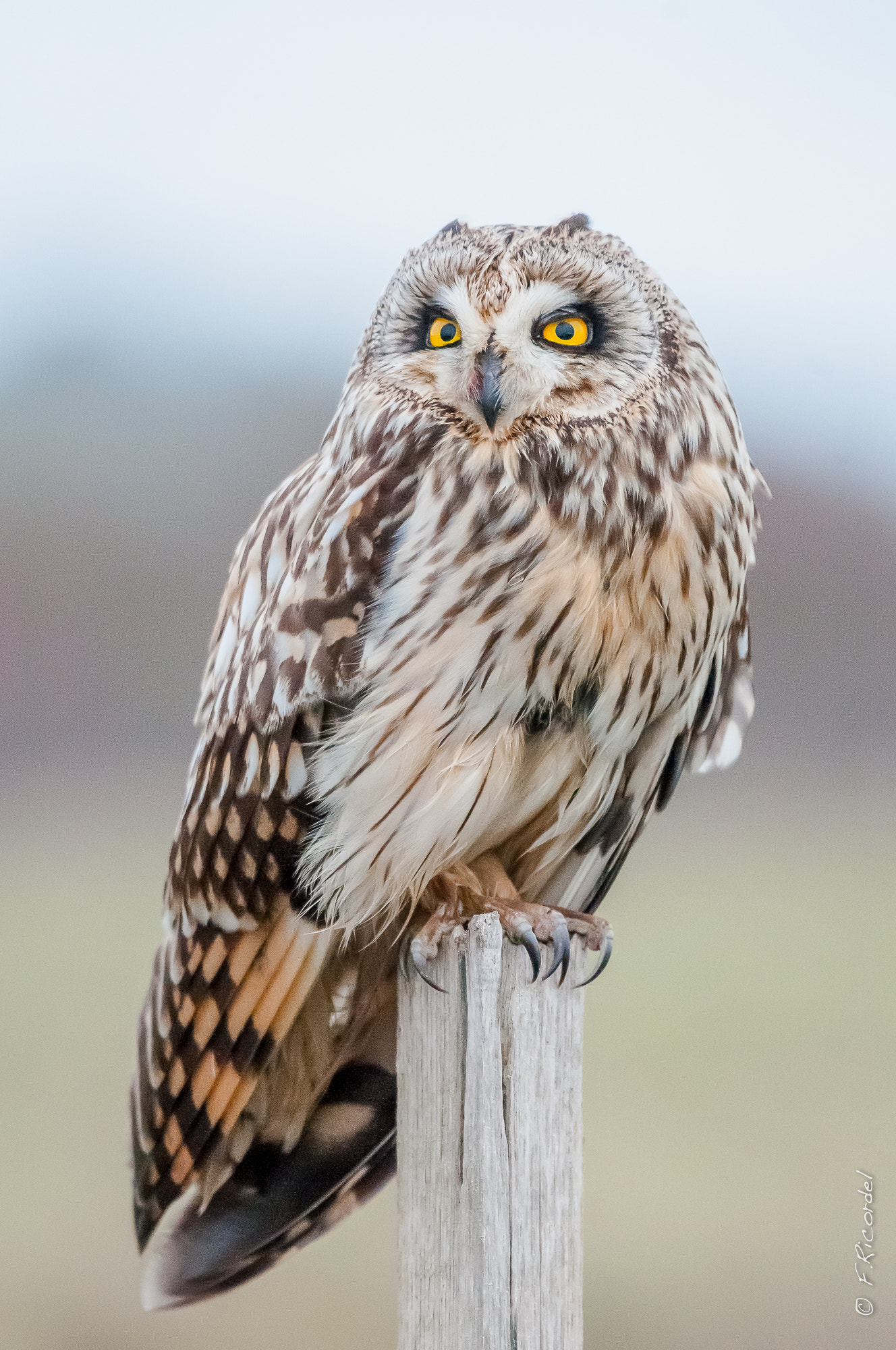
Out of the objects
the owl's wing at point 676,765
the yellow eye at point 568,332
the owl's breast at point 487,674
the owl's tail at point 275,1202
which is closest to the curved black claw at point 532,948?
the owl's breast at point 487,674

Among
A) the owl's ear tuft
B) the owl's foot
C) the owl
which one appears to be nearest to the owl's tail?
the owl

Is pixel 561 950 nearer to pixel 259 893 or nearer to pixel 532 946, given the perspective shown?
pixel 532 946

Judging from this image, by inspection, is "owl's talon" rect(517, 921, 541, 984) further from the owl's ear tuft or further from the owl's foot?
the owl's ear tuft

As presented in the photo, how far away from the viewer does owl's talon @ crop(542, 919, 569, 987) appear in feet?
2.63

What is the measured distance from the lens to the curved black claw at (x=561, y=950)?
31.5 inches

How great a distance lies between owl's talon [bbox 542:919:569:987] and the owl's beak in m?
0.44

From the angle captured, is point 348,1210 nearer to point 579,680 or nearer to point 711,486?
point 579,680

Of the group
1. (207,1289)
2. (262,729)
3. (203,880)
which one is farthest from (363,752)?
(207,1289)

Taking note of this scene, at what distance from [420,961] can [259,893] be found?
0.21 meters

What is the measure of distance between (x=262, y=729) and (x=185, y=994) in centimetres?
29

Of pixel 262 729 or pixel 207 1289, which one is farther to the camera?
pixel 207 1289

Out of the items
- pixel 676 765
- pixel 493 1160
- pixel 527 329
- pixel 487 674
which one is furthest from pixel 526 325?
pixel 493 1160

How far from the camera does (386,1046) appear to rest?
1.12 metres

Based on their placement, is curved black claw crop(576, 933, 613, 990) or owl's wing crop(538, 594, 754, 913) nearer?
curved black claw crop(576, 933, 613, 990)
